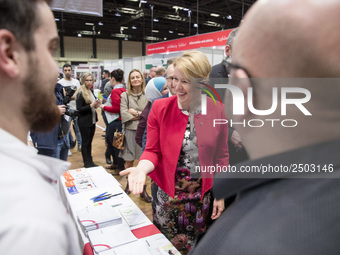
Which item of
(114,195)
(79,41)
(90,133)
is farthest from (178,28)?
(114,195)

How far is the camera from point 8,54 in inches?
22.5

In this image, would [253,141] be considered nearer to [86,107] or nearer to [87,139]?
[86,107]

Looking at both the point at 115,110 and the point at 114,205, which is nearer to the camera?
the point at 114,205

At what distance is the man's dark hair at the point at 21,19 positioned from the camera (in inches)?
22.5

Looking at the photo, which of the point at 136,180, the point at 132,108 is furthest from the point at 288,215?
the point at 132,108

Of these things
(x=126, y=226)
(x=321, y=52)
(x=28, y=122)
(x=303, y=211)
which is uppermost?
(x=321, y=52)

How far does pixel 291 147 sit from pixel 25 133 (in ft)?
2.03

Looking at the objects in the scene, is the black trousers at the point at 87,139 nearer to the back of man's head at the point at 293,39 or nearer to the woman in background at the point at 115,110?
the woman in background at the point at 115,110

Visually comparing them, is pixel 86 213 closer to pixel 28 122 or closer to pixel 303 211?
pixel 28 122

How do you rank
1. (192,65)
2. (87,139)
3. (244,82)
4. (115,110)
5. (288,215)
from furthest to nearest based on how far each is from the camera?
(87,139) < (115,110) < (192,65) < (244,82) < (288,215)

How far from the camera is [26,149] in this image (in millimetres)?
568

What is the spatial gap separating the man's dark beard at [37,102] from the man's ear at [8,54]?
0.03 meters

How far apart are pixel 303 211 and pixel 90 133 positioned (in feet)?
13.1

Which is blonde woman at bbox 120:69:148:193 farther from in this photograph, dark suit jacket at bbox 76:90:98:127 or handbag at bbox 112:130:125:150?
dark suit jacket at bbox 76:90:98:127
